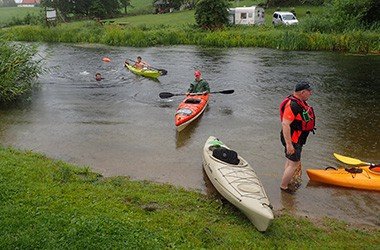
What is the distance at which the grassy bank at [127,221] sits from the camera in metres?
5.09

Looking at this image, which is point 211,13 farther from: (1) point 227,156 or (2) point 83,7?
(1) point 227,156

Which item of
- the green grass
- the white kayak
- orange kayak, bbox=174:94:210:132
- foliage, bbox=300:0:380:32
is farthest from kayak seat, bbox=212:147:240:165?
the green grass

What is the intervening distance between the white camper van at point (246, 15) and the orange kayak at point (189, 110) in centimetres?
2128

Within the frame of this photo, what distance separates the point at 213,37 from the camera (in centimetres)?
2644

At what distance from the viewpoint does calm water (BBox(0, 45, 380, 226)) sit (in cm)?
827

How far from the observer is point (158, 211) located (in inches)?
247

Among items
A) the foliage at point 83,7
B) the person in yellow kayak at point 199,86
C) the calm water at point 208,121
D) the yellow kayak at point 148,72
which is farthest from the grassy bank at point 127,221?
the foliage at point 83,7

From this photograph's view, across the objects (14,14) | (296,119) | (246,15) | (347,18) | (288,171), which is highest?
(296,119)

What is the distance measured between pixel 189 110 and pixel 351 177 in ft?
16.6

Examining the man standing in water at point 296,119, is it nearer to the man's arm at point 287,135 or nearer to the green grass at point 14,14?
the man's arm at point 287,135

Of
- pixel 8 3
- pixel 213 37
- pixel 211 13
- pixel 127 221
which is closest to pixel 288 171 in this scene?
pixel 127 221

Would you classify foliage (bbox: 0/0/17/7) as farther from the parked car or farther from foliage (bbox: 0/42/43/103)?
foliage (bbox: 0/42/43/103)

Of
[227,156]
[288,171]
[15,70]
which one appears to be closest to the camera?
[288,171]

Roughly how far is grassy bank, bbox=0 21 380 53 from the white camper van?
3.15 meters
